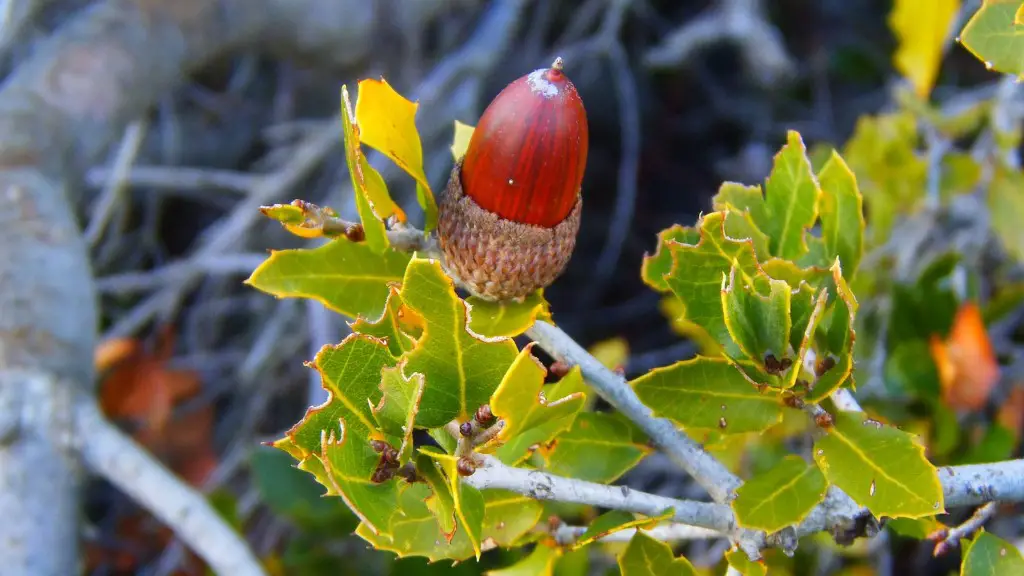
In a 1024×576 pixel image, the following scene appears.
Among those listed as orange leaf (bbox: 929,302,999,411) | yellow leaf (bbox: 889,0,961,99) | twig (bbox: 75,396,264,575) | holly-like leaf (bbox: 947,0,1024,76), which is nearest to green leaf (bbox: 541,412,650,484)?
holly-like leaf (bbox: 947,0,1024,76)

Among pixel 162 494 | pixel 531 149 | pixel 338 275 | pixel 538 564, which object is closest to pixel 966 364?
pixel 538 564

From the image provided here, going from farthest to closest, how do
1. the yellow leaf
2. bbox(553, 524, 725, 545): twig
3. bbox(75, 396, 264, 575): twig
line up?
1. the yellow leaf
2. bbox(75, 396, 264, 575): twig
3. bbox(553, 524, 725, 545): twig

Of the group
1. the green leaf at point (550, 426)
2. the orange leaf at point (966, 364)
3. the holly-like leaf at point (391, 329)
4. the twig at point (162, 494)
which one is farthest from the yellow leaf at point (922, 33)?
the twig at point (162, 494)

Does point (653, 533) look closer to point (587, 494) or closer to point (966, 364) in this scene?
point (587, 494)

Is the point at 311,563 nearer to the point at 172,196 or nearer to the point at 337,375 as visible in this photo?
the point at 337,375

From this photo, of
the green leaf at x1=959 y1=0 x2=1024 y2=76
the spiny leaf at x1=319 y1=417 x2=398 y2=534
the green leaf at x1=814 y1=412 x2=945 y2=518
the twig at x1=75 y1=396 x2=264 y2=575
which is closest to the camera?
the spiny leaf at x1=319 y1=417 x2=398 y2=534

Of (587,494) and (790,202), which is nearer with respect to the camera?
(587,494)

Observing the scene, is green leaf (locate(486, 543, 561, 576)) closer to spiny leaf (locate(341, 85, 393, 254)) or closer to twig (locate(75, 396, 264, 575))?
spiny leaf (locate(341, 85, 393, 254))
